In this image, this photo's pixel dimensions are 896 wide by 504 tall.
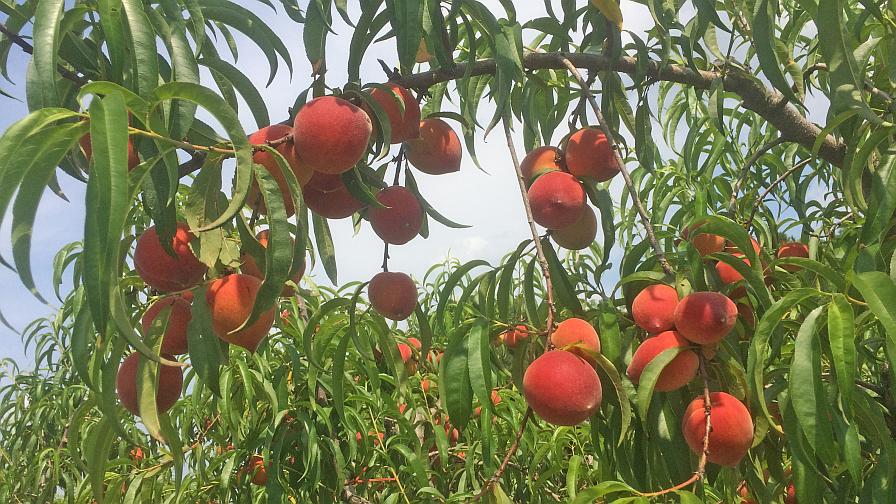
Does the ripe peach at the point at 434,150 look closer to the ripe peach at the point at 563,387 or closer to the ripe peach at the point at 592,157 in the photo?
the ripe peach at the point at 592,157

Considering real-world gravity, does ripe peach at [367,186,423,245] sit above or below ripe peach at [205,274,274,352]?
above

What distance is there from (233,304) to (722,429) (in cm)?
46

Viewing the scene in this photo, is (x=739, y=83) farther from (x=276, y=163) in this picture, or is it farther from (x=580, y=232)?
(x=276, y=163)

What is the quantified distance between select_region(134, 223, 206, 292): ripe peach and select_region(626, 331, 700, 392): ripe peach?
44 centimetres

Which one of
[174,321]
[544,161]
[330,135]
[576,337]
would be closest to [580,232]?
[544,161]

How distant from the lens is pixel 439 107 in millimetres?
1103

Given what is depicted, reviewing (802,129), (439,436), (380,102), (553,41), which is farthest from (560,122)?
(439,436)

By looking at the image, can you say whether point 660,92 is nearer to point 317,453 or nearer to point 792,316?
point 792,316

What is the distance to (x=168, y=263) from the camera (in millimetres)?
587

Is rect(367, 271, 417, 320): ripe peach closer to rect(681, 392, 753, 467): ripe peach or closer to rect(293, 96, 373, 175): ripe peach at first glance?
rect(293, 96, 373, 175): ripe peach

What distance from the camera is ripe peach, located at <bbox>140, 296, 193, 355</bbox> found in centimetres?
60

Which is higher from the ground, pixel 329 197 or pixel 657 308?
pixel 329 197

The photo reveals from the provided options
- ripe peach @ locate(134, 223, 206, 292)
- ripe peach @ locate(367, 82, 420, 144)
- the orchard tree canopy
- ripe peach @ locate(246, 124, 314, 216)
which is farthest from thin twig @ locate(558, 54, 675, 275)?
ripe peach @ locate(134, 223, 206, 292)

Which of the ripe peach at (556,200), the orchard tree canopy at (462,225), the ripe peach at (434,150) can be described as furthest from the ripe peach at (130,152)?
the ripe peach at (556,200)
